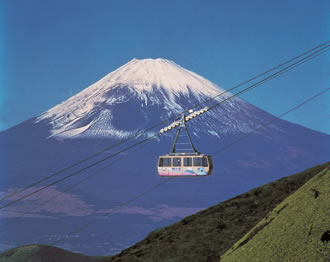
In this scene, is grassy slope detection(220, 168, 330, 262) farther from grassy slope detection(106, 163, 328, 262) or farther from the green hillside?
grassy slope detection(106, 163, 328, 262)

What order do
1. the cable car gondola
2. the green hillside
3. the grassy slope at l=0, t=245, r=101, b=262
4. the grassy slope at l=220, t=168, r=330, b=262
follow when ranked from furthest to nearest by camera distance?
1. the grassy slope at l=0, t=245, r=101, b=262
2. the green hillside
3. the cable car gondola
4. the grassy slope at l=220, t=168, r=330, b=262

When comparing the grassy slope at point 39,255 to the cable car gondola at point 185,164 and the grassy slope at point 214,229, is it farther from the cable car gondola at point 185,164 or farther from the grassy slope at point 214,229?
the cable car gondola at point 185,164

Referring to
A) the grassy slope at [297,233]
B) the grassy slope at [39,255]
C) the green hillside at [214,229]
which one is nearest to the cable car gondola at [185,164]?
the green hillside at [214,229]

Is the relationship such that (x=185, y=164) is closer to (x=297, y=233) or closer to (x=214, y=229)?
(x=214, y=229)

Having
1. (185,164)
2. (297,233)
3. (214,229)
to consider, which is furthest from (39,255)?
(297,233)

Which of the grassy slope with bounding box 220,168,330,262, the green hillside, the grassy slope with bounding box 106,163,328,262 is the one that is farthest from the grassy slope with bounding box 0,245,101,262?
the grassy slope with bounding box 220,168,330,262
